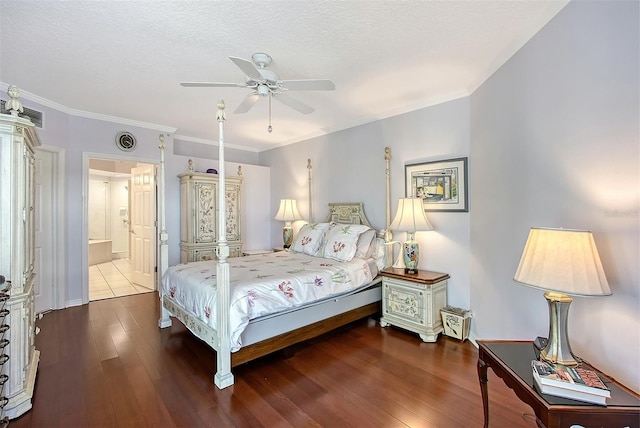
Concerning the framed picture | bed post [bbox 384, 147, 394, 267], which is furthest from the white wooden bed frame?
the framed picture

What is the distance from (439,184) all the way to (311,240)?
5.95 feet

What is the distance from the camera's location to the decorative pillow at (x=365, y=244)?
356 cm

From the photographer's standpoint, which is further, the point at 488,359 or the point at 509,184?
the point at 509,184

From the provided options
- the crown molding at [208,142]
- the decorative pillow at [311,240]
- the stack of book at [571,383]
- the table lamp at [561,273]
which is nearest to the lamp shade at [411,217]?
the decorative pillow at [311,240]

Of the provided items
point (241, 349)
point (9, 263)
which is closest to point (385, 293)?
point (241, 349)

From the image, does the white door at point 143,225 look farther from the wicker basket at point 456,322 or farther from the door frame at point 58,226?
the wicker basket at point 456,322

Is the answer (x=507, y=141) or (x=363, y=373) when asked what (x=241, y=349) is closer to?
(x=363, y=373)

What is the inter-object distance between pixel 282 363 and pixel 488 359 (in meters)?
1.66

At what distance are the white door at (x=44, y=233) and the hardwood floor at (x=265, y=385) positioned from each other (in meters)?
0.79

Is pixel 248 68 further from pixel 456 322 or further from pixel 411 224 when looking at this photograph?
pixel 456 322

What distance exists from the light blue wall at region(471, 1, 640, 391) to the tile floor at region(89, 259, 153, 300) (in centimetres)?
512

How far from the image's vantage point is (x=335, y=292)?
9.66 feet

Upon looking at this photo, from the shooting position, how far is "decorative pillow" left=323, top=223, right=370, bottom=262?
137 inches

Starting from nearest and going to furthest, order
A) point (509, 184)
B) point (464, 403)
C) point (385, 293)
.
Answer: point (464, 403) → point (509, 184) → point (385, 293)
